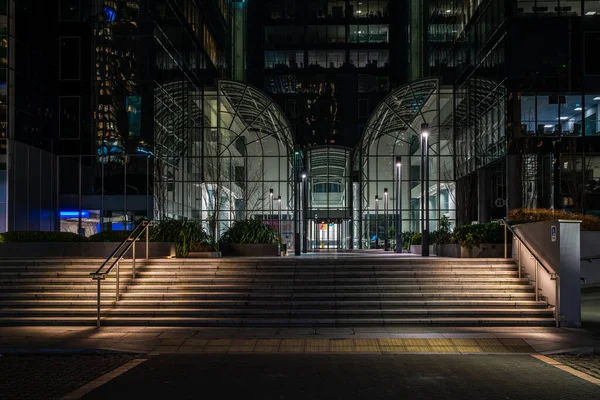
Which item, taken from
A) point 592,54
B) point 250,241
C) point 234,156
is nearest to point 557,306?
point 250,241

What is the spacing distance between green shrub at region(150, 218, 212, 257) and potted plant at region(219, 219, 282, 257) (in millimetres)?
1760

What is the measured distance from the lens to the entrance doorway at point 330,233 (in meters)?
50.2

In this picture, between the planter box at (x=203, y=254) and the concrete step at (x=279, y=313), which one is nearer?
the concrete step at (x=279, y=313)

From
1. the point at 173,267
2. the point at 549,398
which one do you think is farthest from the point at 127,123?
the point at 549,398

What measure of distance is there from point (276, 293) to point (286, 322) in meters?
1.80

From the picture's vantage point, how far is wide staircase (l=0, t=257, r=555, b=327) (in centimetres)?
1470

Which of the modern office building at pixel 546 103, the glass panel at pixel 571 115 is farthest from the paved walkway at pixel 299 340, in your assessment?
the glass panel at pixel 571 115

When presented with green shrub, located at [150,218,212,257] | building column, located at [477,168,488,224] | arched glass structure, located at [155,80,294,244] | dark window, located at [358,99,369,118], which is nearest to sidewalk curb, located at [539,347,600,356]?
green shrub, located at [150,218,212,257]

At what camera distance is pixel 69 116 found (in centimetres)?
3681

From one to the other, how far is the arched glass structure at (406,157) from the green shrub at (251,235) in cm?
2239

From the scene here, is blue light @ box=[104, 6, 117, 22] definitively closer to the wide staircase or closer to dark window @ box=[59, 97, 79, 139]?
dark window @ box=[59, 97, 79, 139]

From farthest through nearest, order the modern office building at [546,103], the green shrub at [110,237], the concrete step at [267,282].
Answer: the modern office building at [546,103]
the green shrub at [110,237]
the concrete step at [267,282]

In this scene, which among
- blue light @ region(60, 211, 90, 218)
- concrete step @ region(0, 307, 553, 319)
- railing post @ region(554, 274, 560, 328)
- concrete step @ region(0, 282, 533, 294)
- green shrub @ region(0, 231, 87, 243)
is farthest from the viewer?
blue light @ region(60, 211, 90, 218)

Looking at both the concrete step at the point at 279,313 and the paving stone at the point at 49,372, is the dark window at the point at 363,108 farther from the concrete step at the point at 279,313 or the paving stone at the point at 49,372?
the paving stone at the point at 49,372
